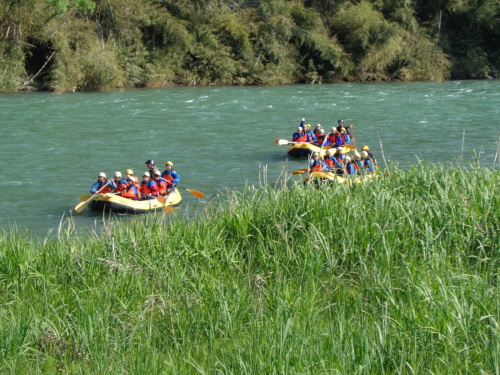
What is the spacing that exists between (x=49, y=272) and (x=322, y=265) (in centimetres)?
254

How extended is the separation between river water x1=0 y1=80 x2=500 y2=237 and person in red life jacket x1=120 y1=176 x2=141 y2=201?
0.85 metres

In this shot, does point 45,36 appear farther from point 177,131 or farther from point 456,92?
point 456,92

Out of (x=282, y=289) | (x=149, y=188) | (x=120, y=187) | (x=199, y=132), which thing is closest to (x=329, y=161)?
(x=149, y=188)

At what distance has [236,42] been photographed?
1592 inches

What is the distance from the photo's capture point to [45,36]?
34688 mm

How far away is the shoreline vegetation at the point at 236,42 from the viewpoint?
1357 inches

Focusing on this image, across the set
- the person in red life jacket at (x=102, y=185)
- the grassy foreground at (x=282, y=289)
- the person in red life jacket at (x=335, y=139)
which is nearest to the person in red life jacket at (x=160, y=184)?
the person in red life jacket at (x=102, y=185)

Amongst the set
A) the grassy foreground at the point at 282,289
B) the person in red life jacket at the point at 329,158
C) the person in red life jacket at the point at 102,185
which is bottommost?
the person in red life jacket at the point at 102,185

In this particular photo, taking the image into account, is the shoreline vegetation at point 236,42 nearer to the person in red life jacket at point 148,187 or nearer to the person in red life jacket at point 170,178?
the person in red life jacket at point 170,178

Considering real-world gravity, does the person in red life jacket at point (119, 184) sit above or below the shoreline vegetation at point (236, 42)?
below

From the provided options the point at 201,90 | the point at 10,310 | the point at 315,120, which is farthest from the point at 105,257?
the point at 201,90

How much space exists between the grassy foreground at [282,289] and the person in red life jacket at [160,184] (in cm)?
693

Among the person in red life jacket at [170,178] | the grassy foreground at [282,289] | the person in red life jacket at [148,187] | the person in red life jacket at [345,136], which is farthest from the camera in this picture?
the person in red life jacket at [345,136]

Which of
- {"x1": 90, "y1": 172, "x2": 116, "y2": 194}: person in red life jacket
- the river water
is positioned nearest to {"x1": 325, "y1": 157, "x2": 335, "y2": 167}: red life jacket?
the river water
